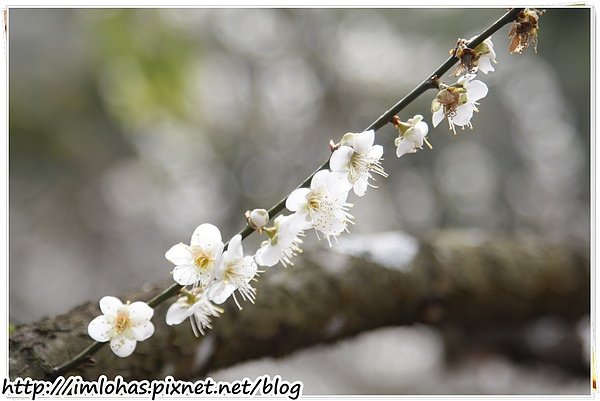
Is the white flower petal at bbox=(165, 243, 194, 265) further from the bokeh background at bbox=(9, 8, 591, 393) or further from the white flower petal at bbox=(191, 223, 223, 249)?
the bokeh background at bbox=(9, 8, 591, 393)

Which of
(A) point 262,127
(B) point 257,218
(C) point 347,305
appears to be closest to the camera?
(B) point 257,218

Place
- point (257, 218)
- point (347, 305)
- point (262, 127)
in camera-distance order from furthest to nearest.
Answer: point (262, 127) → point (347, 305) → point (257, 218)

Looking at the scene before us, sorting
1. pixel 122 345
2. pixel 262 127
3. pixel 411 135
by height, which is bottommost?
pixel 122 345

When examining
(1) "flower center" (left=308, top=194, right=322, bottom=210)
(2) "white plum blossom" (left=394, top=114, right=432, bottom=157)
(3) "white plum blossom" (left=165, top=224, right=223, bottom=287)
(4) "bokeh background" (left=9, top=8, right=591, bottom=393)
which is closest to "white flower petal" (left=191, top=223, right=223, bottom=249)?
(3) "white plum blossom" (left=165, top=224, right=223, bottom=287)

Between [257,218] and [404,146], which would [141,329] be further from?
[404,146]

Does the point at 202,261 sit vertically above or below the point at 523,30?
below

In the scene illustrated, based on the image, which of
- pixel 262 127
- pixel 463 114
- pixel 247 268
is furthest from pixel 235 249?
pixel 262 127

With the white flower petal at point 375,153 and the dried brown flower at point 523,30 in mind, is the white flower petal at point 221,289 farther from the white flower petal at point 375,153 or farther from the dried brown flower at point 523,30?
the dried brown flower at point 523,30

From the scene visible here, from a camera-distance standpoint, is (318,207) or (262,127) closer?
(318,207)
